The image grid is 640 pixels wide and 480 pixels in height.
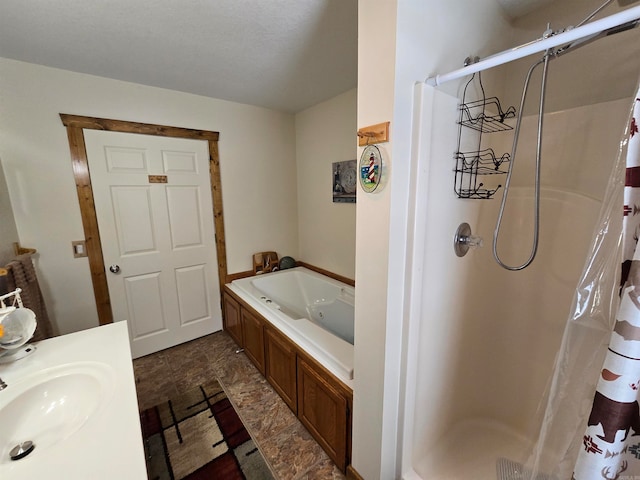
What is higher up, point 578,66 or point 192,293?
point 578,66

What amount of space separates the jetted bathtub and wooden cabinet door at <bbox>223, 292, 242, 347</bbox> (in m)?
0.12

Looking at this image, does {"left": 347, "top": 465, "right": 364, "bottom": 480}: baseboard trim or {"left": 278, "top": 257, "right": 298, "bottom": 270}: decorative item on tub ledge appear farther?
{"left": 278, "top": 257, "right": 298, "bottom": 270}: decorative item on tub ledge

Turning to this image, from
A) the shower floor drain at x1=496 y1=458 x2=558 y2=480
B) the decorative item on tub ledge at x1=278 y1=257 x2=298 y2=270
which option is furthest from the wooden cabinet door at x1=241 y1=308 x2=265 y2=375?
the shower floor drain at x1=496 y1=458 x2=558 y2=480

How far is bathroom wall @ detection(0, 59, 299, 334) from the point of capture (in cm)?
177

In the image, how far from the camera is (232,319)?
2.57 metres

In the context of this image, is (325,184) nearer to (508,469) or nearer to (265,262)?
(265,262)

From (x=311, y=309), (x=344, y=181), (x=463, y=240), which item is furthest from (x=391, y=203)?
(x=311, y=309)

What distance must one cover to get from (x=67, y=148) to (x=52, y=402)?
1838mm

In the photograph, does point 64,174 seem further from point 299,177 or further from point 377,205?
point 377,205

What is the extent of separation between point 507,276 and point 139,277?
2.83 meters

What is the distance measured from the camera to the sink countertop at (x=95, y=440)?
2.11 feet

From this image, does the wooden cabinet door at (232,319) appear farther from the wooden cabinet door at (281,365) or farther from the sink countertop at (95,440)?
the sink countertop at (95,440)

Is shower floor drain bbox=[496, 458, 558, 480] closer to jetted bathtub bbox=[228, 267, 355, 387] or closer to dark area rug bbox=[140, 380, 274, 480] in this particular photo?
jetted bathtub bbox=[228, 267, 355, 387]

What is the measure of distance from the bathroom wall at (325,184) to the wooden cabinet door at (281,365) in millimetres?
1012
